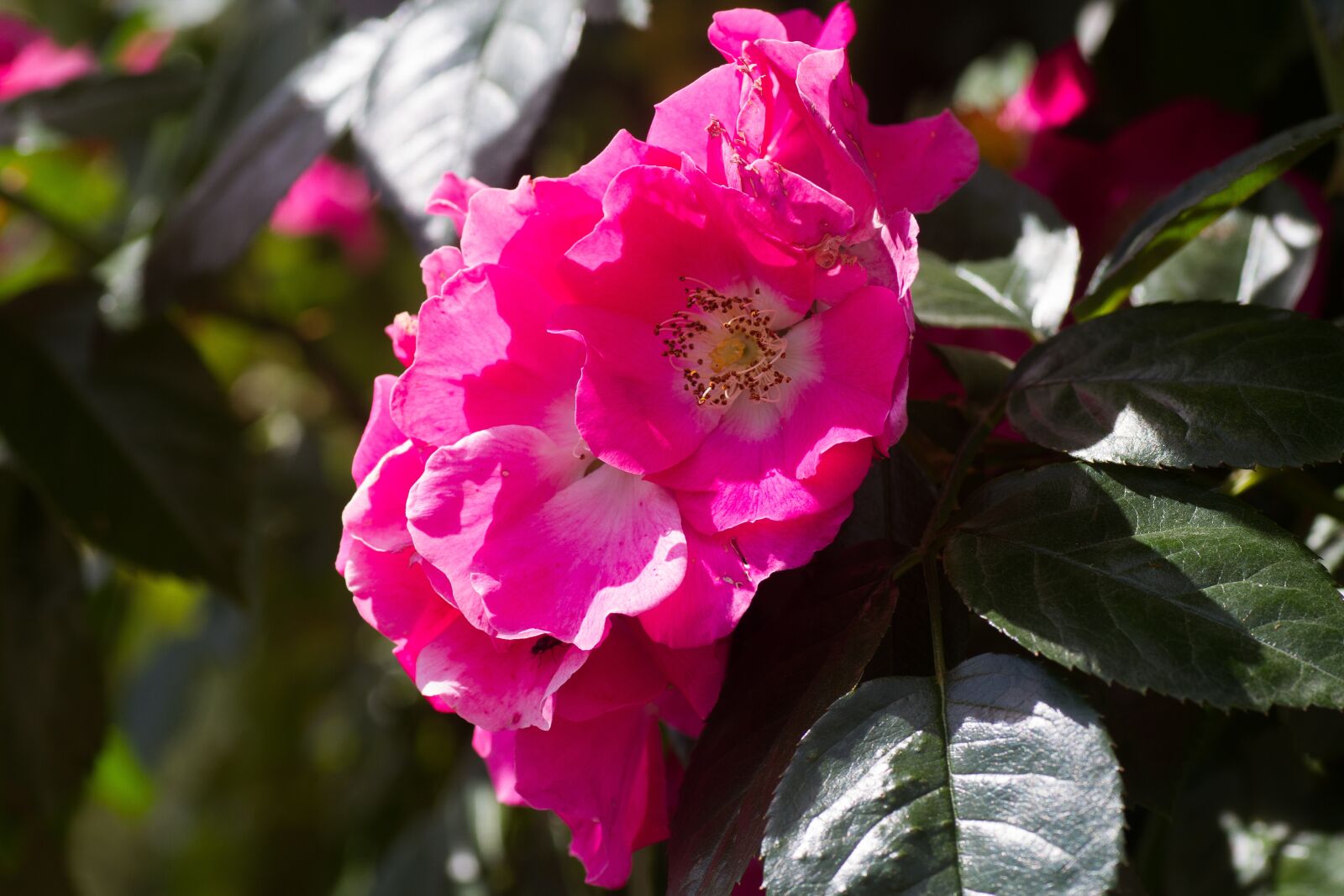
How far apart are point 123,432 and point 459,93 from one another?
1.13ft

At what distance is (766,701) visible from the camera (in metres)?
0.34

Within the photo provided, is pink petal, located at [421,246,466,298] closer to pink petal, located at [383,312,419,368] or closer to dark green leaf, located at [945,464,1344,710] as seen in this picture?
pink petal, located at [383,312,419,368]

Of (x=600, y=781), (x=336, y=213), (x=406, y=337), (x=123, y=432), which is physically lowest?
(x=336, y=213)

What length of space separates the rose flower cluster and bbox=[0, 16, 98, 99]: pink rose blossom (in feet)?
2.24

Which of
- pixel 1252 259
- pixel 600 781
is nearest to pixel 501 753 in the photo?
pixel 600 781

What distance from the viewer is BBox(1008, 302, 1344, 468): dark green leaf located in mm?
326

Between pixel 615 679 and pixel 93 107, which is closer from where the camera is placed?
pixel 615 679

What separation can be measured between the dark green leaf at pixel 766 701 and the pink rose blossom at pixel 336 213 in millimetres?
1007

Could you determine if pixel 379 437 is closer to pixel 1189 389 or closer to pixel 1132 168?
pixel 1189 389

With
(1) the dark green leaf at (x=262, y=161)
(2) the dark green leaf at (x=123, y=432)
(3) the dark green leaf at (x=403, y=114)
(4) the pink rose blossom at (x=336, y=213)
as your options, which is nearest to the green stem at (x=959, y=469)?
(3) the dark green leaf at (x=403, y=114)

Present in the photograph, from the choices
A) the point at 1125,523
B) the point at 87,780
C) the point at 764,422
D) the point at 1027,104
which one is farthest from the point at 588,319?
the point at 87,780

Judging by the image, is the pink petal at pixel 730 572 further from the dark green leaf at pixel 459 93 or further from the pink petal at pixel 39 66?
the pink petal at pixel 39 66

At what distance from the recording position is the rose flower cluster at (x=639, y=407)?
1.07ft

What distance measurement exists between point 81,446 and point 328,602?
0.60 m
